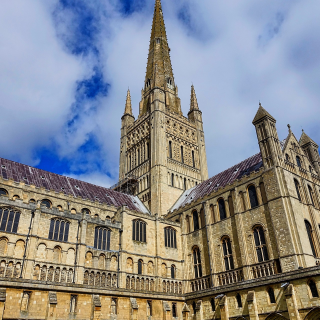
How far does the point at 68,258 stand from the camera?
103ft

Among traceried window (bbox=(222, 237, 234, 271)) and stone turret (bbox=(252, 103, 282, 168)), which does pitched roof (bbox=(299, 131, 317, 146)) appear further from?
traceried window (bbox=(222, 237, 234, 271))

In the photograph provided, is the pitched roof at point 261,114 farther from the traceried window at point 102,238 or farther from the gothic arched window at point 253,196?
the traceried window at point 102,238

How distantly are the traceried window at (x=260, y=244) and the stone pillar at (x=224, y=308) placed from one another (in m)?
5.29

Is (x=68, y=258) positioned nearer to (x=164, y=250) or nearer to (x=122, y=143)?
(x=164, y=250)

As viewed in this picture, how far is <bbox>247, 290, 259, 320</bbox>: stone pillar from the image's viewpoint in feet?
85.0

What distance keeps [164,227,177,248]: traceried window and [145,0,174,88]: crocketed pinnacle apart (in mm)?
29624

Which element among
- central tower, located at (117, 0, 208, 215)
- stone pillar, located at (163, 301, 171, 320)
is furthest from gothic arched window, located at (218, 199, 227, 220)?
stone pillar, located at (163, 301, 171, 320)

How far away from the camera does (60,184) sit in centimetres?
4141

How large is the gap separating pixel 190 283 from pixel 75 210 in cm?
1637

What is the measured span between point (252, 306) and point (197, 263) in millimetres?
11972

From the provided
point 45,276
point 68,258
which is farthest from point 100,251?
point 45,276

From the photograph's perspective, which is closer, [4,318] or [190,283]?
[4,318]

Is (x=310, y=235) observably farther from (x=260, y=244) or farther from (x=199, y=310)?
(x=199, y=310)

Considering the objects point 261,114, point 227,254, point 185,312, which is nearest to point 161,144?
point 261,114
